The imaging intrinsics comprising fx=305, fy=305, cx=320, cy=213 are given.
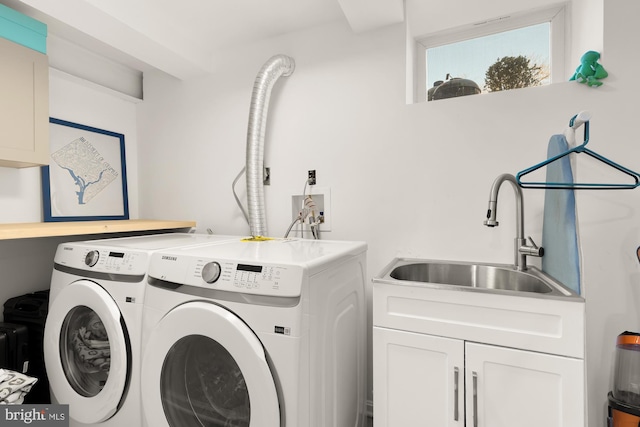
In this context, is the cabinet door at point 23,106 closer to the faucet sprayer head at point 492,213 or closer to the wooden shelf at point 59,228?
the wooden shelf at point 59,228

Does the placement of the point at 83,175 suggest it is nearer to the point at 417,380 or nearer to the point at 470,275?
the point at 417,380

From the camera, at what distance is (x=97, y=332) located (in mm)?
1496

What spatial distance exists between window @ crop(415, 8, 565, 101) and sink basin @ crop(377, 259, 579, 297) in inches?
39.4

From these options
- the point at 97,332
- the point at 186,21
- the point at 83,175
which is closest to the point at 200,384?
the point at 97,332

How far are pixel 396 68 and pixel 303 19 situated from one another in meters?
0.68

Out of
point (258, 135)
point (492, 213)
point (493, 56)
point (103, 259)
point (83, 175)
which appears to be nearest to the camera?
point (492, 213)

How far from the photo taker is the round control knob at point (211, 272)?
1129mm

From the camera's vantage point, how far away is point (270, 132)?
2.08 m

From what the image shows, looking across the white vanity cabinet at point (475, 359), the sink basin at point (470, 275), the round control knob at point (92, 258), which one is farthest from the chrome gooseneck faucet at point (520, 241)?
the round control knob at point (92, 258)

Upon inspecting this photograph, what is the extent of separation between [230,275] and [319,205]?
94 centimetres

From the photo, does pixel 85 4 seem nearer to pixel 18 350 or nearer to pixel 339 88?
pixel 339 88

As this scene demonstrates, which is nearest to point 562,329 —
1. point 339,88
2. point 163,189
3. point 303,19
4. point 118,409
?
point 339,88

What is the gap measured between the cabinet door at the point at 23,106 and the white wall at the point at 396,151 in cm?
85

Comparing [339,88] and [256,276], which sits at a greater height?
[339,88]
